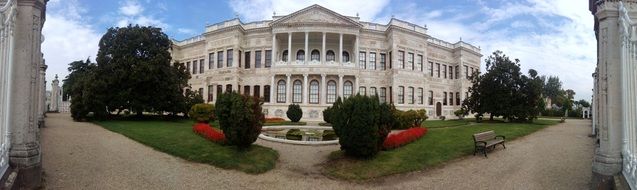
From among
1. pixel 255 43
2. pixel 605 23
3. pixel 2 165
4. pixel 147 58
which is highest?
pixel 255 43

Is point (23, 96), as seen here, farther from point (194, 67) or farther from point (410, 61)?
point (194, 67)

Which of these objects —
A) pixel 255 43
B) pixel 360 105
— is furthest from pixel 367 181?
pixel 255 43

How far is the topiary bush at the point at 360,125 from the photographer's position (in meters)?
10.6

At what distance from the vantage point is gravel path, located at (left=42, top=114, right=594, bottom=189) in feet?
26.6

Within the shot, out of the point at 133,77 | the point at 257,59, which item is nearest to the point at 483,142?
the point at 133,77

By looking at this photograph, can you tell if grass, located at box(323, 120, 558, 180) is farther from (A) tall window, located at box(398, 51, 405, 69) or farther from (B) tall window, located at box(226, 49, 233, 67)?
(B) tall window, located at box(226, 49, 233, 67)

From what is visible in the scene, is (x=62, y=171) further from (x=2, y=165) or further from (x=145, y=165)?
(x=2, y=165)

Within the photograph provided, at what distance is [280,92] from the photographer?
3466 cm

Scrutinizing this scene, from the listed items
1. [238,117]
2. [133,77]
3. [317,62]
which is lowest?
[238,117]

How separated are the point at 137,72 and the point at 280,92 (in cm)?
1325

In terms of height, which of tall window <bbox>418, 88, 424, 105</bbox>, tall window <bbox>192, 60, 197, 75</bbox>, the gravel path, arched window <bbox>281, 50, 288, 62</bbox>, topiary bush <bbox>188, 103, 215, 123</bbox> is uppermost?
arched window <bbox>281, 50, 288, 62</bbox>

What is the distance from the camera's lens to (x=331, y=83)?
1363 inches

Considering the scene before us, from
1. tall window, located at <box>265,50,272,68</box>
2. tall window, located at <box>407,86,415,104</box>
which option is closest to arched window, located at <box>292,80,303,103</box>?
tall window, located at <box>265,50,272,68</box>

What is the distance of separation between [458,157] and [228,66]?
95.1ft
